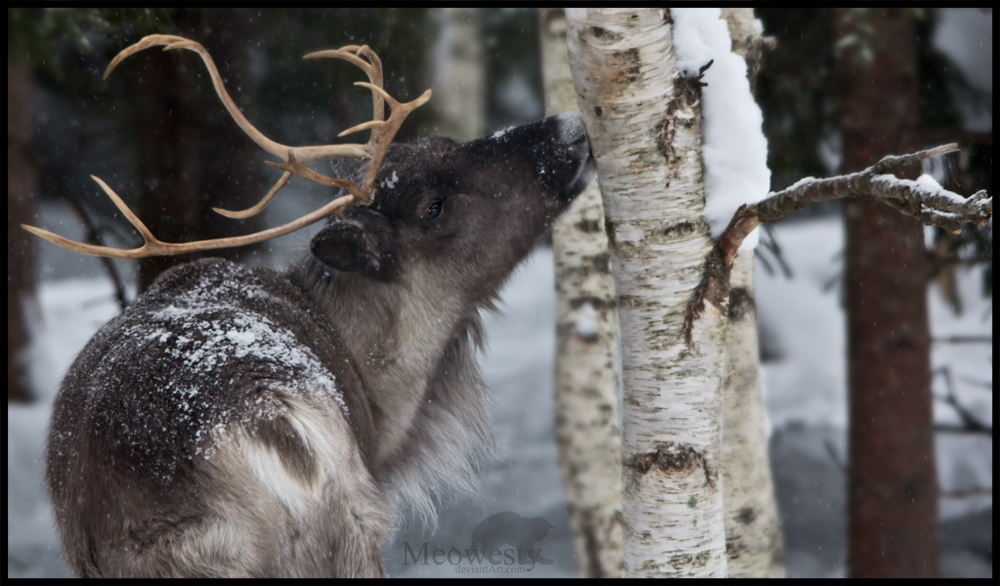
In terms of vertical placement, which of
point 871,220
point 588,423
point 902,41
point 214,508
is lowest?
point 214,508

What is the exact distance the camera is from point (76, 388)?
2.29 m

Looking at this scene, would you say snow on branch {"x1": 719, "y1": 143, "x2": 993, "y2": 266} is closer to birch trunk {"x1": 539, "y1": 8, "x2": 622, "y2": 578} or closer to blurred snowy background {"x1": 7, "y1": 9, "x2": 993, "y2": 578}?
birch trunk {"x1": 539, "y1": 8, "x2": 622, "y2": 578}

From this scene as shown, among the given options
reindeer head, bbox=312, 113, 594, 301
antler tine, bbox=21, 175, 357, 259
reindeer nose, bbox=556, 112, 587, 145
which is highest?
reindeer nose, bbox=556, 112, 587, 145

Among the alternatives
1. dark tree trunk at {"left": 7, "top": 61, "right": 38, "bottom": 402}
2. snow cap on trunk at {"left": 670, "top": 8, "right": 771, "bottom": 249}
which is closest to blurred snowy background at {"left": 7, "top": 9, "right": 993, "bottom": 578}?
dark tree trunk at {"left": 7, "top": 61, "right": 38, "bottom": 402}

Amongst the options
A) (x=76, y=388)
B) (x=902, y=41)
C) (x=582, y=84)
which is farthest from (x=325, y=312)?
(x=902, y=41)

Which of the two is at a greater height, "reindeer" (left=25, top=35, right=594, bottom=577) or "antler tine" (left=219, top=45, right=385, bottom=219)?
"antler tine" (left=219, top=45, right=385, bottom=219)

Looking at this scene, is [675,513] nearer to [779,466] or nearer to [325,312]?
[325,312]

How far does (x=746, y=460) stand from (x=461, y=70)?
426 cm

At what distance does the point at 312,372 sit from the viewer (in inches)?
87.2

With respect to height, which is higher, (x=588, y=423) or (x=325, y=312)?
(x=325, y=312)

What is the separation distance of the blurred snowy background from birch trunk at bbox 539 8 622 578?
0.50 m

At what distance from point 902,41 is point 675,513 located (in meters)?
3.94

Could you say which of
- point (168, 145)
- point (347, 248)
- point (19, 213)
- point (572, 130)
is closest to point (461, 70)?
point (168, 145)

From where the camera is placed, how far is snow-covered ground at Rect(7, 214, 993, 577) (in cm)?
493
